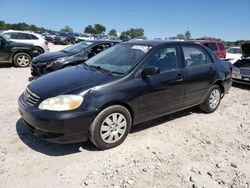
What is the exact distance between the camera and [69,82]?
369 centimetres

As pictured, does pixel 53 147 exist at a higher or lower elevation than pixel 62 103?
lower

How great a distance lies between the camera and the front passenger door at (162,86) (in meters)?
3.96

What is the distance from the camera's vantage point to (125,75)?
12.4 ft

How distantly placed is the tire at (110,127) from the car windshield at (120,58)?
67cm

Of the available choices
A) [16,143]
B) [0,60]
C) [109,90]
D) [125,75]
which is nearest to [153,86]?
[125,75]

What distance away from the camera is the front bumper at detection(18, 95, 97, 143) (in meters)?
3.24

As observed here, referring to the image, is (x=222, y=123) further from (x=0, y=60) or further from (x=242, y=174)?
(x=0, y=60)

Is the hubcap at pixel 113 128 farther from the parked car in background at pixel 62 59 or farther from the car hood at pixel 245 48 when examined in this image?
the car hood at pixel 245 48

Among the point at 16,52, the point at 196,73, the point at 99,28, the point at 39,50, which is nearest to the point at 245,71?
the point at 196,73

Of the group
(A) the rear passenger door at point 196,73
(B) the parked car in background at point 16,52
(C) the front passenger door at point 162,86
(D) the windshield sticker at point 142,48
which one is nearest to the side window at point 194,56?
(A) the rear passenger door at point 196,73

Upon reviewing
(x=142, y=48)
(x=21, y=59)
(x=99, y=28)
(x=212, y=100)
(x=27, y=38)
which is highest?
(x=99, y=28)

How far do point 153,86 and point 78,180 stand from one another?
1.89 meters

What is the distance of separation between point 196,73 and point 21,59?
8785 mm

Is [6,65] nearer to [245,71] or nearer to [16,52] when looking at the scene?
[16,52]
